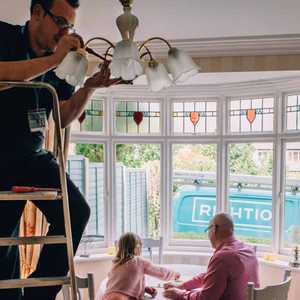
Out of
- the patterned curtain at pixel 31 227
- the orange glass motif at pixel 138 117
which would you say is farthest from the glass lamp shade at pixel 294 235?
the patterned curtain at pixel 31 227

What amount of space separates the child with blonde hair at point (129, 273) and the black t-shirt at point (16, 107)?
1749mm

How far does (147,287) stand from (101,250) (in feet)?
5.22

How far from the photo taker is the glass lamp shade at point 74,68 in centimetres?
182

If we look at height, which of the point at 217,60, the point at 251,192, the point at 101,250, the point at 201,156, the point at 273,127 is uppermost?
the point at 217,60

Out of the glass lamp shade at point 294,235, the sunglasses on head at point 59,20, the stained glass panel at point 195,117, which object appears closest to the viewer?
the sunglasses on head at point 59,20

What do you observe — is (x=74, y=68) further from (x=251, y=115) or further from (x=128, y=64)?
(x=251, y=115)

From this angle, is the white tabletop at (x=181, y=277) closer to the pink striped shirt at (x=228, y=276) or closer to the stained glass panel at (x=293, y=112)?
the pink striped shirt at (x=228, y=276)

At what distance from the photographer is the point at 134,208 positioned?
16.5ft

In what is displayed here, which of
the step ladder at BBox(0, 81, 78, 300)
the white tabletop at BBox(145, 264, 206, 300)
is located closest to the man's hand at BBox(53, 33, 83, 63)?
the step ladder at BBox(0, 81, 78, 300)

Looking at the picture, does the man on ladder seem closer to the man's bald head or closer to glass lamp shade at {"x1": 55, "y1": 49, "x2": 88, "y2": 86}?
glass lamp shade at {"x1": 55, "y1": 49, "x2": 88, "y2": 86}

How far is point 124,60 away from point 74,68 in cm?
23

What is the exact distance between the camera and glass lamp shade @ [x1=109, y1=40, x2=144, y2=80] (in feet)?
6.00

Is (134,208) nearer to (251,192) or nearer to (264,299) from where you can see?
(251,192)

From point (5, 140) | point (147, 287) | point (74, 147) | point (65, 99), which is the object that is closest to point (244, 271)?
point (147, 287)
